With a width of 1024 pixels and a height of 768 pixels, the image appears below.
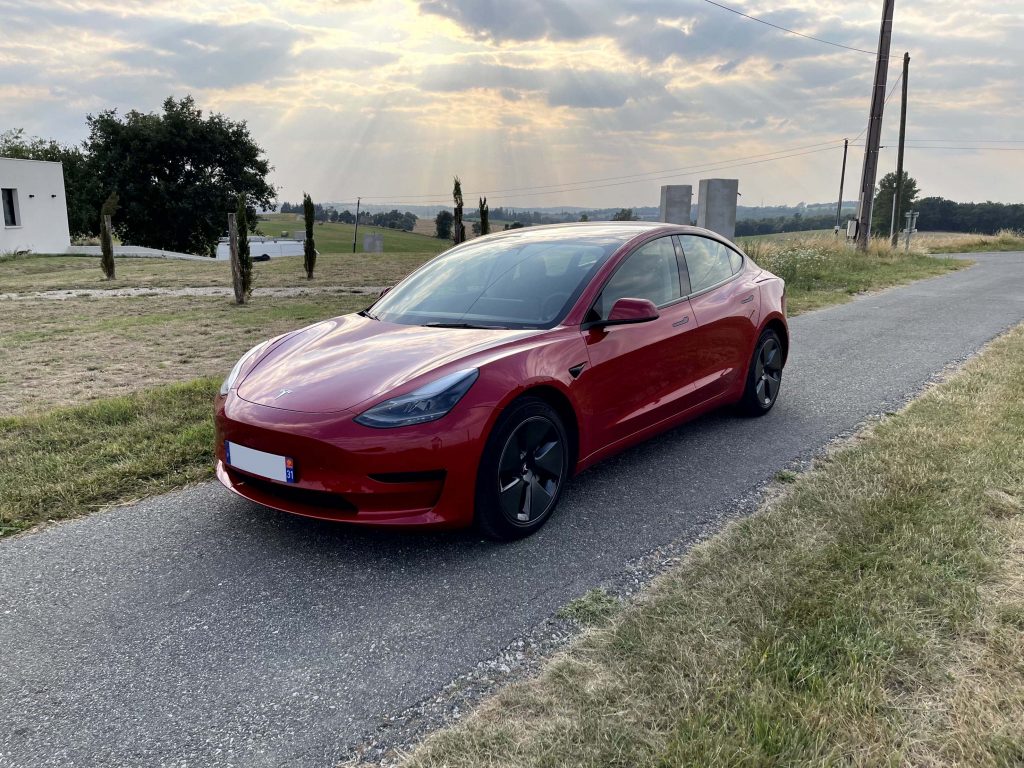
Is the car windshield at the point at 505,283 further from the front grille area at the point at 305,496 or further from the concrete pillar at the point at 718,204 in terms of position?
the concrete pillar at the point at 718,204

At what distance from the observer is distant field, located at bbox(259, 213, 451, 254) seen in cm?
5887

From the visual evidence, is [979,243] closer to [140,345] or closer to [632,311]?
[140,345]

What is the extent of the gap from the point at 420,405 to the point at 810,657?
1.80 m

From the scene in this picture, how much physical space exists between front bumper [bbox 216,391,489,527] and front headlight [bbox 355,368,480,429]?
33 mm

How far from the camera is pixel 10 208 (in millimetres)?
32344

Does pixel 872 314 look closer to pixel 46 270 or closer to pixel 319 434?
pixel 319 434

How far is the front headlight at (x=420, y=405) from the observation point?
3191 mm

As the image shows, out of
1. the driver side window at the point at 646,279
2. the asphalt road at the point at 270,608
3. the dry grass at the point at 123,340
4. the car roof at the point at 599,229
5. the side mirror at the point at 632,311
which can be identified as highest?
the car roof at the point at 599,229

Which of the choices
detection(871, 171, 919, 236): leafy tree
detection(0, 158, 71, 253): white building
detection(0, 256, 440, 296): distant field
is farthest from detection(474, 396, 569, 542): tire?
detection(871, 171, 919, 236): leafy tree

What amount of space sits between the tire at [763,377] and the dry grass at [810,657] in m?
1.65

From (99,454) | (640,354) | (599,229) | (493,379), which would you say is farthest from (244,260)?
(493,379)

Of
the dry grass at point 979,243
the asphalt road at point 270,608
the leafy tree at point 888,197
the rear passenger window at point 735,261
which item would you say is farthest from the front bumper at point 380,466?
the leafy tree at point 888,197

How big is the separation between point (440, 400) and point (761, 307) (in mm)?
3140

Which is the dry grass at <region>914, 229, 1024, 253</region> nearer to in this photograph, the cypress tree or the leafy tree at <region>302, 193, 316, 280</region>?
the cypress tree
